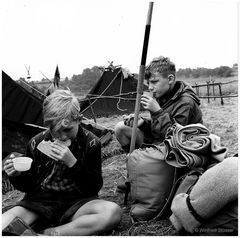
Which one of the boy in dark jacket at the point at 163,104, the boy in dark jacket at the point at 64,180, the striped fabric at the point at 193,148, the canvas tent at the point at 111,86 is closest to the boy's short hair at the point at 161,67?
the boy in dark jacket at the point at 163,104

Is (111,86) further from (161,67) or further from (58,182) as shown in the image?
(58,182)

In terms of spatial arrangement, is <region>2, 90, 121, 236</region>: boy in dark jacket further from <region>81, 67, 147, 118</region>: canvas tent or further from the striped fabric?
<region>81, 67, 147, 118</region>: canvas tent

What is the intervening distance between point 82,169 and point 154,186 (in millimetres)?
468

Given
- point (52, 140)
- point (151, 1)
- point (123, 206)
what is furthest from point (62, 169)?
point (151, 1)

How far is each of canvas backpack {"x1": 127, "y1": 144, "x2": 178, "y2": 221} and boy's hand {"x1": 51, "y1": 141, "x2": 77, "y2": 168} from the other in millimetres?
460

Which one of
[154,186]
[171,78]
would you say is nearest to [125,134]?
[171,78]

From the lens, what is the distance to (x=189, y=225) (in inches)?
64.4

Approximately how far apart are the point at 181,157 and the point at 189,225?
0.41m

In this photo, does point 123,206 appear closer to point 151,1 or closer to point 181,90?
point 181,90

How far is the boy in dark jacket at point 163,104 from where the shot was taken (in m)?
2.29

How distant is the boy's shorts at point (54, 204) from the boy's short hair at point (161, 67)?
1079 millimetres

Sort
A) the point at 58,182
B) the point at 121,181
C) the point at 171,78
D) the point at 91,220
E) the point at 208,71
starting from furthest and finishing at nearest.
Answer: the point at 208,71
the point at 121,181
the point at 171,78
the point at 58,182
the point at 91,220

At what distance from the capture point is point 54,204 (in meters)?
1.99

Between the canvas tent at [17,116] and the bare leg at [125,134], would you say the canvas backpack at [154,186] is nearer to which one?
the bare leg at [125,134]
